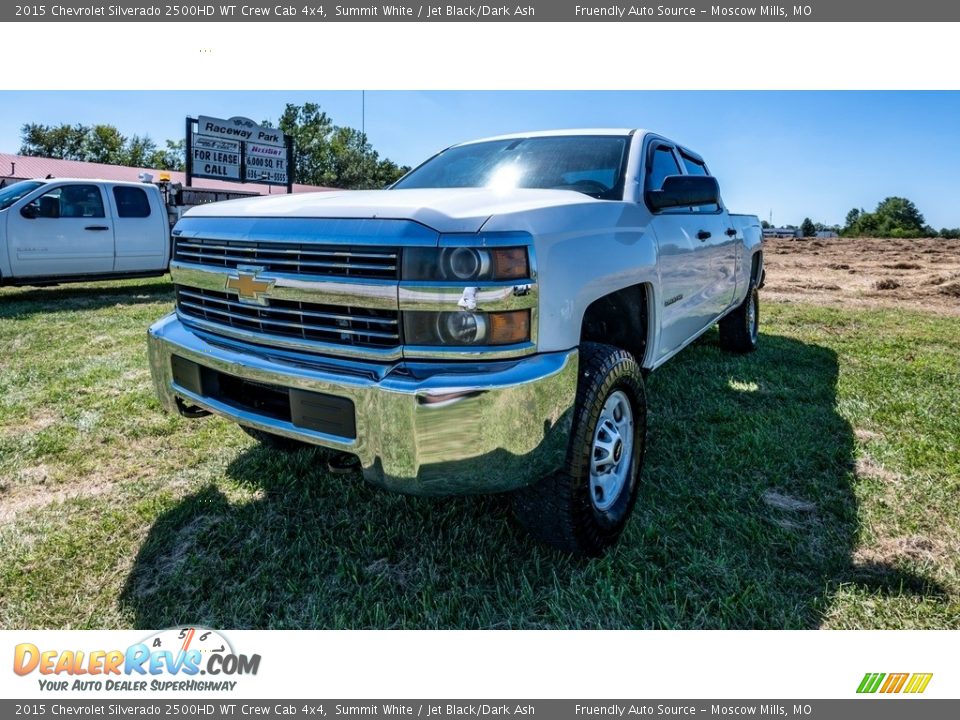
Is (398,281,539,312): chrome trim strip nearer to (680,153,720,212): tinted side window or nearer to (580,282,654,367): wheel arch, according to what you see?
(580,282,654,367): wheel arch

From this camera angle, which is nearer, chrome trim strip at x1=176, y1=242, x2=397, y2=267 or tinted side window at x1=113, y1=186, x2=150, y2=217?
chrome trim strip at x1=176, y1=242, x2=397, y2=267

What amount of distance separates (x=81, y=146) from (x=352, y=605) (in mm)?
65496

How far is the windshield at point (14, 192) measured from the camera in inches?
342

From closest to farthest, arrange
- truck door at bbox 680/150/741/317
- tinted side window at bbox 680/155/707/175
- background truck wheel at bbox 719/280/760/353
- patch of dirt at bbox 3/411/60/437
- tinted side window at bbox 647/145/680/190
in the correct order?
tinted side window at bbox 647/145/680/190, patch of dirt at bbox 3/411/60/437, truck door at bbox 680/150/741/317, tinted side window at bbox 680/155/707/175, background truck wheel at bbox 719/280/760/353

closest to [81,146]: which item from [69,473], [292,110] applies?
[292,110]

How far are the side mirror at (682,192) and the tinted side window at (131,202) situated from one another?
31.8 ft

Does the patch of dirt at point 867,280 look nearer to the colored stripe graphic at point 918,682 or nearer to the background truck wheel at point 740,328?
the background truck wheel at point 740,328

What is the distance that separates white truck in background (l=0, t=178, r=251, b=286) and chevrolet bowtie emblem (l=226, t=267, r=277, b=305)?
866 cm

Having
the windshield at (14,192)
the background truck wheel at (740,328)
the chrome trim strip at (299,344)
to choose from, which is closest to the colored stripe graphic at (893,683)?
the chrome trim strip at (299,344)

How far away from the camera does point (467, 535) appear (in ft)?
7.95

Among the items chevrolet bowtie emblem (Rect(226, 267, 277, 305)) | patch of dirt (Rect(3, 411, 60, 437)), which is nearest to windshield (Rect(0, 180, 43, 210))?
patch of dirt (Rect(3, 411, 60, 437))

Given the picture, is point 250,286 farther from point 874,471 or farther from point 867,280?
point 867,280

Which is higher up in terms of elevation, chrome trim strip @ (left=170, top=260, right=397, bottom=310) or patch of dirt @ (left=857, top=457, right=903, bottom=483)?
chrome trim strip @ (left=170, top=260, right=397, bottom=310)

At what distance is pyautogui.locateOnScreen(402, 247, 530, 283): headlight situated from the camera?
6.03 feet
